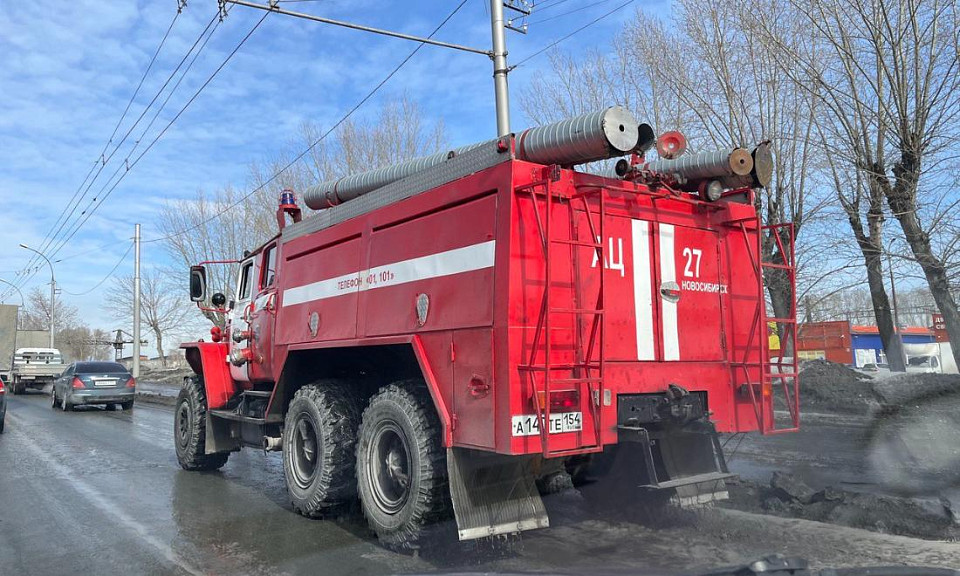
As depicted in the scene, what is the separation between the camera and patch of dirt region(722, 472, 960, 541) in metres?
5.32

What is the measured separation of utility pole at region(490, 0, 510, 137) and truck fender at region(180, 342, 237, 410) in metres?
5.10

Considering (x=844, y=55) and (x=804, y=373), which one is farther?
(x=804, y=373)

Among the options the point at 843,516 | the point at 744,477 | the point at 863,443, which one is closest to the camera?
the point at 843,516

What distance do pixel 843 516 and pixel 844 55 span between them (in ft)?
31.1

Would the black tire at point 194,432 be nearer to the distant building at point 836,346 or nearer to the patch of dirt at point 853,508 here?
the patch of dirt at point 853,508

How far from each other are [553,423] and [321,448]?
8.35 feet

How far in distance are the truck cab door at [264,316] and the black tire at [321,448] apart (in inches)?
44.7

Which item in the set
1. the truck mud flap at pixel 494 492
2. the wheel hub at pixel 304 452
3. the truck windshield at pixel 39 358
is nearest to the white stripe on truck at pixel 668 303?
the truck mud flap at pixel 494 492

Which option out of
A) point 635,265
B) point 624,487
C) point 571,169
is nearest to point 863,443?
point 624,487

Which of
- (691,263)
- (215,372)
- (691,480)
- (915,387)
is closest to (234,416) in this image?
(215,372)

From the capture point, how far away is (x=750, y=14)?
545 inches

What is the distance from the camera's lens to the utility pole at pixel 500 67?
10656mm

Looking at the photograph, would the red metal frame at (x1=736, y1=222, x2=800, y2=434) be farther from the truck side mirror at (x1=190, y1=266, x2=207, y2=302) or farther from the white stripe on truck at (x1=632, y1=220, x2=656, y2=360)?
the truck side mirror at (x1=190, y1=266, x2=207, y2=302)

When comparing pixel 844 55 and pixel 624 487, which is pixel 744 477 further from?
pixel 844 55
